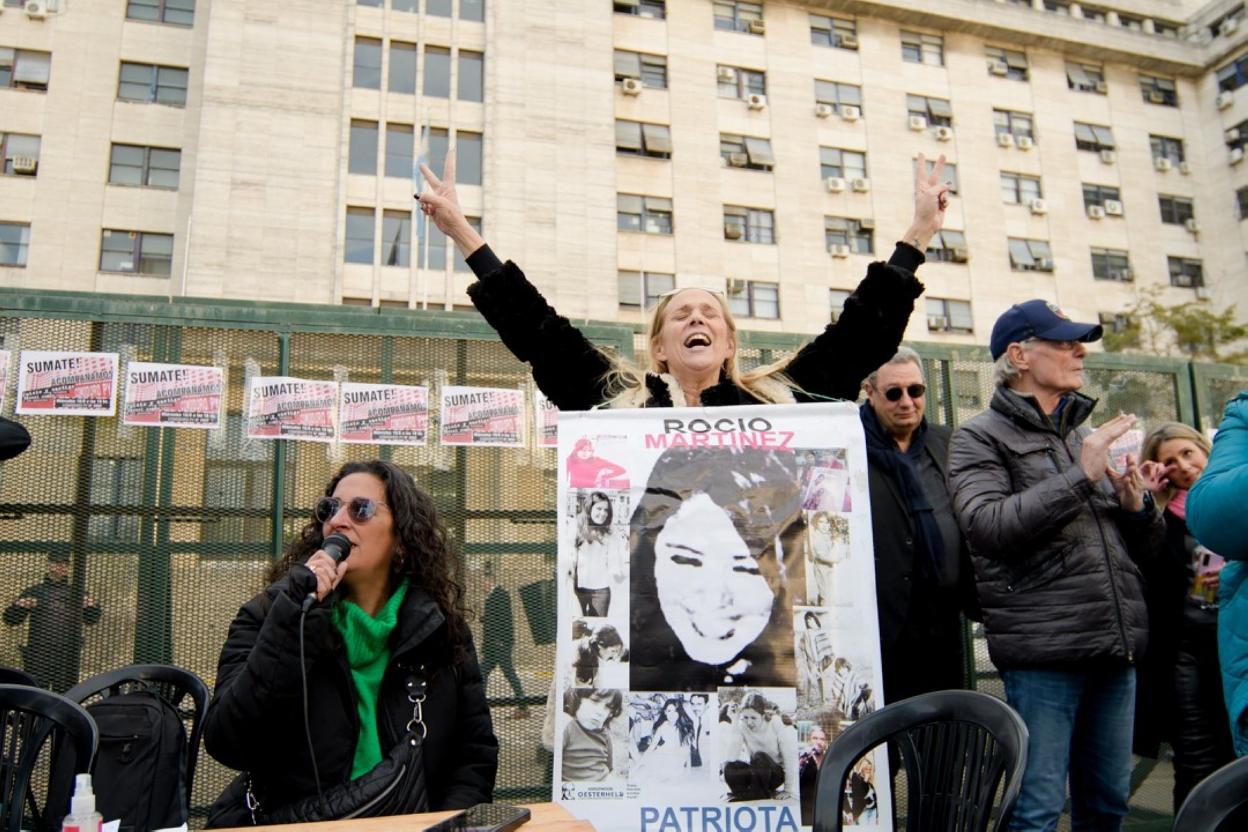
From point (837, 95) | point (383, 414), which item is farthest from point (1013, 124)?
point (383, 414)

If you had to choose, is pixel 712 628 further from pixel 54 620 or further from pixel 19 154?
pixel 19 154

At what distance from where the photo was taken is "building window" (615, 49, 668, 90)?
28766 millimetres

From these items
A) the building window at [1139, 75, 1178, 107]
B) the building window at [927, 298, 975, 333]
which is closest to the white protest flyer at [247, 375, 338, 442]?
the building window at [927, 298, 975, 333]

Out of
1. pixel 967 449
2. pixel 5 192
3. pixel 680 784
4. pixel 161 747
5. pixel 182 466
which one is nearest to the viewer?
pixel 680 784

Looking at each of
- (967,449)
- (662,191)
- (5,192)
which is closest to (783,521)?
(967,449)

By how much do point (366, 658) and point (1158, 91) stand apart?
4144cm

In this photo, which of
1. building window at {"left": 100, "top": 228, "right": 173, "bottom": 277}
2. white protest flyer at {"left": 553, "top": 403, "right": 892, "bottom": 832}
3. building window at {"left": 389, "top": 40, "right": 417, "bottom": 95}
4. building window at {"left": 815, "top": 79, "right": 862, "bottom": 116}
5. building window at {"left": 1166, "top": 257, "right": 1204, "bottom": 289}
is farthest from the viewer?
building window at {"left": 1166, "top": 257, "right": 1204, "bottom": 289}

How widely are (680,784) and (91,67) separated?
30121 mm

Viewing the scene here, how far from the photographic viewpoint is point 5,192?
2436 centimetres

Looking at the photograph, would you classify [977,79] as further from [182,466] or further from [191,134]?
[182,466]

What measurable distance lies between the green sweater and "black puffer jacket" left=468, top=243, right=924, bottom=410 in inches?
37.0

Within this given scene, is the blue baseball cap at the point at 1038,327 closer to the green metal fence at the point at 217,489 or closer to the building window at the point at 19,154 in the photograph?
the green metal fence at the point at 217,489

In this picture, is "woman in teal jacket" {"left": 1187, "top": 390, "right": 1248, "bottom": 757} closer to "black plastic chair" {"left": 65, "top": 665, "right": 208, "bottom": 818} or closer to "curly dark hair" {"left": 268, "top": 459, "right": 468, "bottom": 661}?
"curly dark hair" {"left": 268, "top": 459, "right": 468, "bottom": 661}

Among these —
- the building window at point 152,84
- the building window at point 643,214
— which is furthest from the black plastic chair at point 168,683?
the building window at point 152,84
